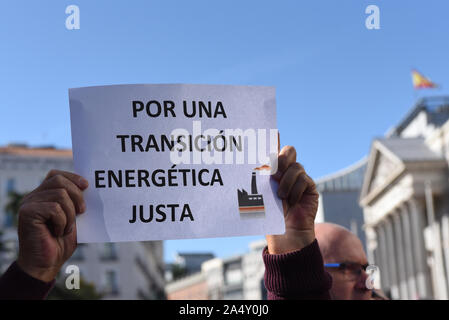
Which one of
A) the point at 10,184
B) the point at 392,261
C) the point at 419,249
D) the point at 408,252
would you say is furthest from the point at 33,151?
the point at 419,249

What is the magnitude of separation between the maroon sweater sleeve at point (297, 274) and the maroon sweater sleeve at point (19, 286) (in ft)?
3.04

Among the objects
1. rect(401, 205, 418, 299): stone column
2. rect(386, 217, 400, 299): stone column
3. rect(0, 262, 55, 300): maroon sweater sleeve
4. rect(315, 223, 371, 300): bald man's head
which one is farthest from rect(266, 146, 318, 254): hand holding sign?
rect(386, 217, 400, 299): stone column

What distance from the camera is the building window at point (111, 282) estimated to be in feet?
251

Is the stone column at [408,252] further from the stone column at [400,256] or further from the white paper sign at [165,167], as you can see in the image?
the white paper sign at [165,167]

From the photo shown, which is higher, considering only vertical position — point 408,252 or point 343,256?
point 343,256

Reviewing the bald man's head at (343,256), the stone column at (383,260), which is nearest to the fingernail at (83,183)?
the bald man's head at (343,256)

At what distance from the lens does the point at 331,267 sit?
432 centimetres

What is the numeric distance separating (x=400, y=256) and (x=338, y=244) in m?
66.1

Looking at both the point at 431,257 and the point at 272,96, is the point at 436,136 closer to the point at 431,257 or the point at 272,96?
the point at 431,257

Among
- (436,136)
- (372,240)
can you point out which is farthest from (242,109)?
(372,240)

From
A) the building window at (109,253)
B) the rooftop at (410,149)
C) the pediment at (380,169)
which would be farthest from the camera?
the building window at (109,253)

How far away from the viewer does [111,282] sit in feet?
256

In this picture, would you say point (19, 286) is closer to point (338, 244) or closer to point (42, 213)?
point (42, 213)

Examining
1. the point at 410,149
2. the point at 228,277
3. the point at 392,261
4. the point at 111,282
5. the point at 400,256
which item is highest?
the point at 410,149
